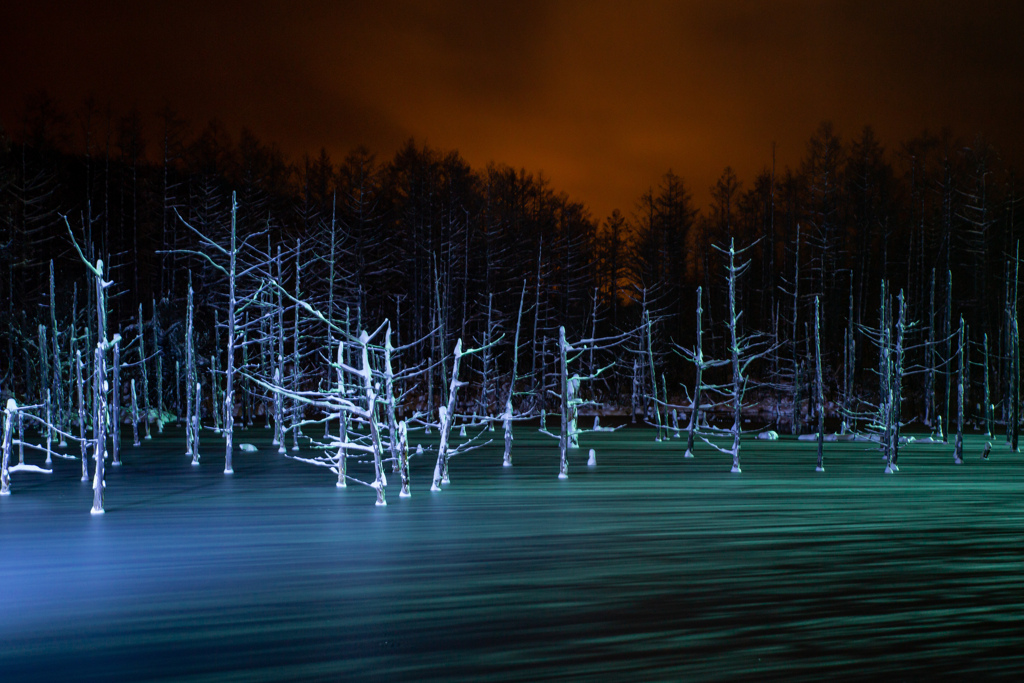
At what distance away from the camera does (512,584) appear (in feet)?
35.8

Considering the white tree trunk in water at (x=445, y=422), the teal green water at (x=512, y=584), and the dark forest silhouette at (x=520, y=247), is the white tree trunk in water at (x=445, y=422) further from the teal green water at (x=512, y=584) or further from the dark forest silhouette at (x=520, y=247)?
the dark forest silhouette at (x=520, y=247)

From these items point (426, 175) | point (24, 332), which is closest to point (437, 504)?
point (24, 332)

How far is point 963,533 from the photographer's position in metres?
15.2

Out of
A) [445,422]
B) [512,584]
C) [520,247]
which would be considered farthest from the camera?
[520,247]

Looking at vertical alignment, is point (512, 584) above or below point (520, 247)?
below

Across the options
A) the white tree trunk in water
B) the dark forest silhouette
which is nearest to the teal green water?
the white tree trunk in water

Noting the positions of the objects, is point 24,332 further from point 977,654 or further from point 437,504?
point 977,654

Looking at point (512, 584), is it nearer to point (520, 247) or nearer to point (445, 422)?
point (445, 422)

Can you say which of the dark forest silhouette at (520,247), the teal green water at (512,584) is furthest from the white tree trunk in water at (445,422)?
the dark forest silhouette at (520,247)

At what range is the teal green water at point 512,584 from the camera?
7652 mm

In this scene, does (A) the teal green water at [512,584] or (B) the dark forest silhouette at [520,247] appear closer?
(A) the teal green water at [512,584]

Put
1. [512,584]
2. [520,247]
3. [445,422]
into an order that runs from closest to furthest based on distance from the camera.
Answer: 1. [512,584]
2. [445,422]
3. [520,247]

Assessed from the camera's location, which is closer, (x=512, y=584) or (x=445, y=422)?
(x=512, y=584)

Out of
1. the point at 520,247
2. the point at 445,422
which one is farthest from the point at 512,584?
the point at 520,247
